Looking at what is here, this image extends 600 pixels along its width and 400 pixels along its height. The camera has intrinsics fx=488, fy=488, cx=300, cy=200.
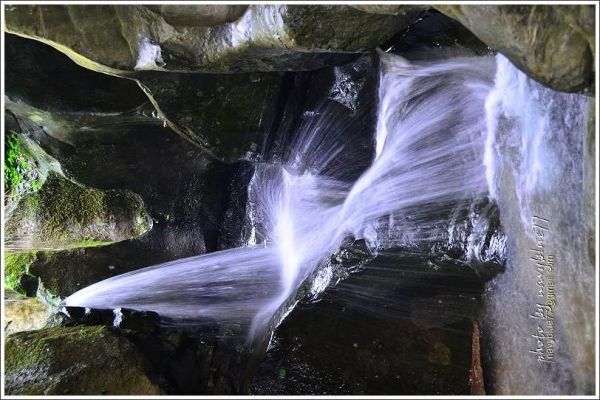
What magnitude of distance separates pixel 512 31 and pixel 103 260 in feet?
15.1

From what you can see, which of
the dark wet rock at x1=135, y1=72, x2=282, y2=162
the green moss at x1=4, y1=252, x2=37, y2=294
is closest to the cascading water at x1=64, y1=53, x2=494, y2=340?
the dark wet rock at x1=135, y1=72, x2=282, y2=162

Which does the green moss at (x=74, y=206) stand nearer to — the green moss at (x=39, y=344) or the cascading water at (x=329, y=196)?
the cascading water at (x=329, y=196)

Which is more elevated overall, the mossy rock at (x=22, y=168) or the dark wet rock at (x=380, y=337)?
the mossy rock at (x=22, y=168)

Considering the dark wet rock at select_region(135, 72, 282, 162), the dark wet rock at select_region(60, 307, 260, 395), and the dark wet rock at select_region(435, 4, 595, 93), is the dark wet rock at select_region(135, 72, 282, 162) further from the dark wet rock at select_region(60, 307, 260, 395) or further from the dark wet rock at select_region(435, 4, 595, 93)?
the dark wet rock at select_region(435, 4, 595, 93)

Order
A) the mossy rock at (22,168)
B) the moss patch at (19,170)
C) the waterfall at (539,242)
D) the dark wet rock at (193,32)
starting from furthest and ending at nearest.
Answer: the moss patch at (19,170) < the mossy rock at (22,168) < the dark wet rock at (193,32) < the waterfall at (539,242)

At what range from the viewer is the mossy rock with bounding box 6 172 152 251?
507cm

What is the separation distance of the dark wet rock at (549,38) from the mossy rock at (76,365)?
3.33 meters

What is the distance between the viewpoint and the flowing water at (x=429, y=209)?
3.12 meters

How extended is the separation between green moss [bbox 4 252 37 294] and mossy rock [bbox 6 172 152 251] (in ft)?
0.72

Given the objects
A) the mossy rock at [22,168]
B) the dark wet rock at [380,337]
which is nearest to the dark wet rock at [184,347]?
the dark wet rock at [380,337]

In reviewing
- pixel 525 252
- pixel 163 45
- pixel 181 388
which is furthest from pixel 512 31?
pixel 181 388

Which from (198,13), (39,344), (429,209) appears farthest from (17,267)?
(429,209)

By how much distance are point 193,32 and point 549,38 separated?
86.7 inches

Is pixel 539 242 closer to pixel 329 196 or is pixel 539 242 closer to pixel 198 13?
pixel 329 196
